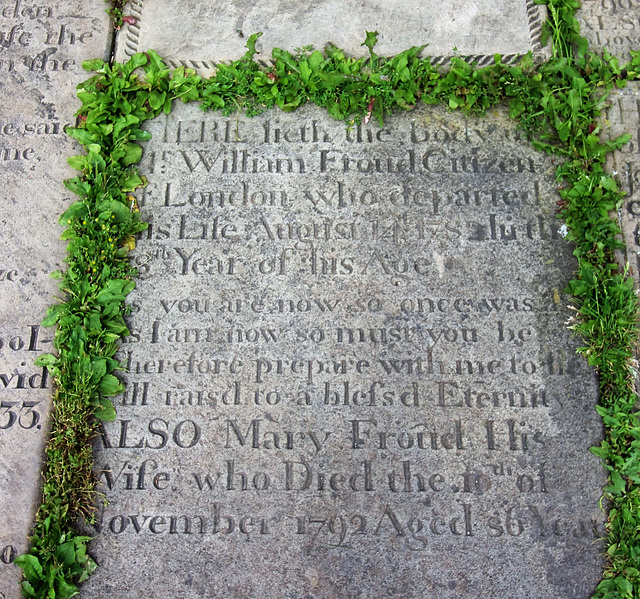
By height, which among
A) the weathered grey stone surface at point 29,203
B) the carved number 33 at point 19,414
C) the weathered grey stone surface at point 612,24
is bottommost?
the carved number 33 at point 19,414

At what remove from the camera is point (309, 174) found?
3.20 metres


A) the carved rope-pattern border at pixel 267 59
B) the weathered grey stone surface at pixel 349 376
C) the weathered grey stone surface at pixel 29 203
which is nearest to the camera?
the weathered grey stone surface at pixel 349 376

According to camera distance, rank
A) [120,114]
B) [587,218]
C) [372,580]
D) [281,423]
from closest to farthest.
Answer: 1. [372,580]
2. [281,423]
3. [587,218]
4. [120,114]

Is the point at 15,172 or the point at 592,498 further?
the point at 15,172

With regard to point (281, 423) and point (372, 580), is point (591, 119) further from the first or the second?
point (372, 580)

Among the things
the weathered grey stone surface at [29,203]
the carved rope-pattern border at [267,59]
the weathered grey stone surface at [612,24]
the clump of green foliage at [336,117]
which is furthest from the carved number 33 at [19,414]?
the weathered grey stone surface at [612,24]

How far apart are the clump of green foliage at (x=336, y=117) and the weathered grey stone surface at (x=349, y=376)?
0.30ft

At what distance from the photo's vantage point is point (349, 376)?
114 inches

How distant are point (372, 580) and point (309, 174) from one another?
196 centimetres

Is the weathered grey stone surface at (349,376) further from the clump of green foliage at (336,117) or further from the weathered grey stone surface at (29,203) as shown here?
Result: the weathered grey stone surface at (29,203)

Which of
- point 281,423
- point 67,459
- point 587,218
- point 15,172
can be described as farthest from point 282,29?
point 67,459

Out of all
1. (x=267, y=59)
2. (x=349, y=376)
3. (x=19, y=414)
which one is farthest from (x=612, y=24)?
(x=19, y=414)

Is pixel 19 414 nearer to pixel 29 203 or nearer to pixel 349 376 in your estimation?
pixel 29 203

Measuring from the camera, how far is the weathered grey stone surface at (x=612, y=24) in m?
3.37
